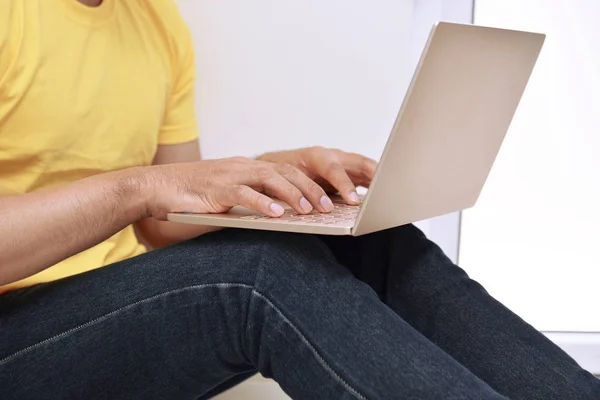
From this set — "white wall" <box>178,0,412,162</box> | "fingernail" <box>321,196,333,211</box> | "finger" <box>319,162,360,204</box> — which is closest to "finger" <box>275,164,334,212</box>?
"fingernail" <box>321,196,333,211</box>

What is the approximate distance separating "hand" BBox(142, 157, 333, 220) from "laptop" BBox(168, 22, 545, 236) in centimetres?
2

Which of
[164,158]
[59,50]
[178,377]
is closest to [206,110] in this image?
[164,158]

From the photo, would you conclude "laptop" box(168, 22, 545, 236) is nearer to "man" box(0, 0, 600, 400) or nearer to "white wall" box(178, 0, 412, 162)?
"man" box(0, 0, 600, 400)

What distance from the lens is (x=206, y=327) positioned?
0.63 meters

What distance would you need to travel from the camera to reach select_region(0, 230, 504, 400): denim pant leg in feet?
1.87

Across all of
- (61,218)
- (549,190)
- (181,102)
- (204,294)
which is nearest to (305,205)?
(204,294)

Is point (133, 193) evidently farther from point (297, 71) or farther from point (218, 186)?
point (297, 71)

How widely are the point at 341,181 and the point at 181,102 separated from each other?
0.40 metres

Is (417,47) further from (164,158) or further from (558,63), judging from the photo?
(164,158)

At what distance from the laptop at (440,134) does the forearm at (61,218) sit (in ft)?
0.20

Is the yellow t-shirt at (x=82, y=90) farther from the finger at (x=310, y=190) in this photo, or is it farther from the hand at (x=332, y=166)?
the finger at (x=310, y=190)

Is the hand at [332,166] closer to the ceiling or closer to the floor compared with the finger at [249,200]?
closer to the floor

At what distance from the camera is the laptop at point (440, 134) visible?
560mm

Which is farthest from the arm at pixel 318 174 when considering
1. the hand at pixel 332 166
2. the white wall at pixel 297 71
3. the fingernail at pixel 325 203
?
the white wall at pixel 297 71
